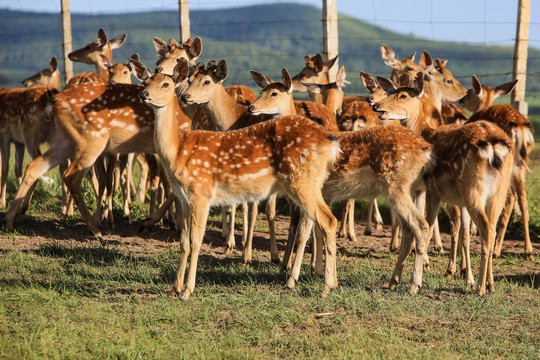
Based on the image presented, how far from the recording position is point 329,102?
356 inches

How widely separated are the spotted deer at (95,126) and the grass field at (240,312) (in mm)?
1100

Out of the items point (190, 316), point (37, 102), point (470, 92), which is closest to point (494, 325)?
point (190, 316)

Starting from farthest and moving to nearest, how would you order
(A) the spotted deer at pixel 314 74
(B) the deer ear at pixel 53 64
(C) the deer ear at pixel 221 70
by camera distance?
1. (B) the deer ear at pixel 53 64
2. (A) the spotted deer at pixel 314 74
3. (C) the deer ear at pixel 221 70

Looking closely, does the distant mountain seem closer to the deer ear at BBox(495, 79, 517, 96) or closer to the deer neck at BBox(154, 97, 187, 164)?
the deer ear at BBox(495, 79, 517, 96)

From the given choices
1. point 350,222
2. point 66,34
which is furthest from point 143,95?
point 66,34

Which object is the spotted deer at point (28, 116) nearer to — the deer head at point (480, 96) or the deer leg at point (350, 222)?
the deer leg at point (350, 222)

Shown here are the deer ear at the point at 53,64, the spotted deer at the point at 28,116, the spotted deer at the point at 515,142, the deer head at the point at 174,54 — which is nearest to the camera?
the spotted deer at the point at 515,142

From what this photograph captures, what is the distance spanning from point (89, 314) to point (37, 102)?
465 cm

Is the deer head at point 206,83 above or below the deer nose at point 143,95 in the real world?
below

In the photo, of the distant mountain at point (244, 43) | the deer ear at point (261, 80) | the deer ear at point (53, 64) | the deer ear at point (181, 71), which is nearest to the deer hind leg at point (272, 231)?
the deer ear at point (261, 80)

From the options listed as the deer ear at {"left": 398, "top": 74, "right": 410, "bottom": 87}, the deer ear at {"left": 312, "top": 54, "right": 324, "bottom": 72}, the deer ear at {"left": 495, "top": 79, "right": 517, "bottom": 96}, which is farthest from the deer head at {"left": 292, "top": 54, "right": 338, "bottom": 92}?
the deer ear at {"left": 495, "top": 79, "right": 517, "bottom": 96}

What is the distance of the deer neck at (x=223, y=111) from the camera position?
7.77m

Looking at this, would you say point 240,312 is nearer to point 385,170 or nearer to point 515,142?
point 385,170

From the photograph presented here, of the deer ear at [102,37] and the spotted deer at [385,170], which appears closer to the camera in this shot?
the spotted deer at [385,170]
